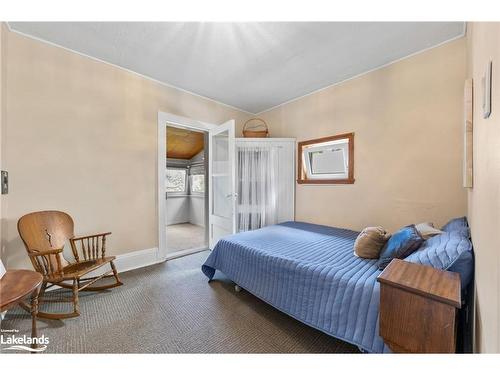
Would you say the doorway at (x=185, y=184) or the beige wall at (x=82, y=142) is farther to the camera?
the doorway at (x=185, y=184)

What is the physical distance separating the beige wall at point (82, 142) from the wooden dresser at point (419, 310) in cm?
287

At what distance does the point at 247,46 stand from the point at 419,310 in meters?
2.53

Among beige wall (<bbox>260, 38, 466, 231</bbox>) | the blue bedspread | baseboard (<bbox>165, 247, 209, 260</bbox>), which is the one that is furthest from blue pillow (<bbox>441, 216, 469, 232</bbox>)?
baseboard (<bbox>165, 247, 209, 260</bbox>)

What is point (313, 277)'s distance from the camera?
1.53 metres

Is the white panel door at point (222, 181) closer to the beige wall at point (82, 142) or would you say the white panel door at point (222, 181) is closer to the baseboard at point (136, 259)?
the beige wall at point (82, 142)

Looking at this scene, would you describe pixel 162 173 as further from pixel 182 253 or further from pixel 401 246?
pixel 401 246

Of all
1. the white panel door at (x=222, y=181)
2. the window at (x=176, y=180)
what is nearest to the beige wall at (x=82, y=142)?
the white panel door at (x=222, y=181)

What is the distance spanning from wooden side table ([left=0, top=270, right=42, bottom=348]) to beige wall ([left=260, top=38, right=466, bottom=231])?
3.12m

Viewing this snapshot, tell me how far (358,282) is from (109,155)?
2934 millimetres

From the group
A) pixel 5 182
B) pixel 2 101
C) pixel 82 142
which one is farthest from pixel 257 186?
pixel 2 101

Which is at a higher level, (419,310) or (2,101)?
(2,101)

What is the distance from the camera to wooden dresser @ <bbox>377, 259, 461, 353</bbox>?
0.88 meters

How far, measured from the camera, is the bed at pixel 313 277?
50.3 inches
